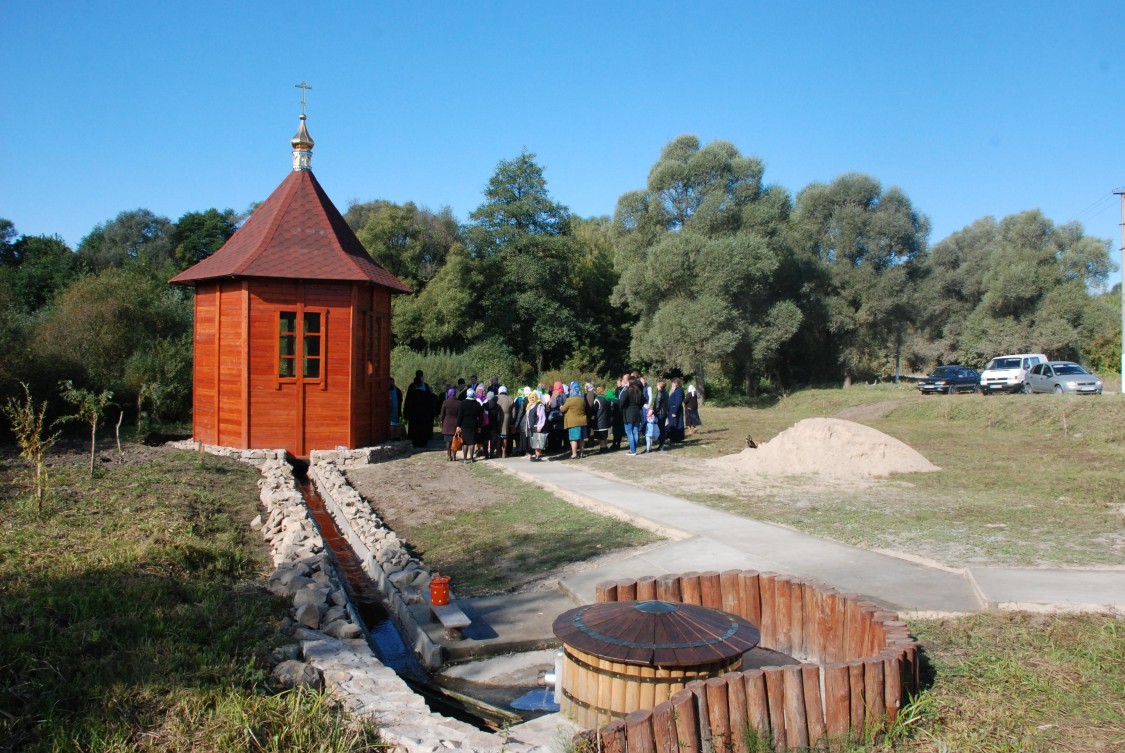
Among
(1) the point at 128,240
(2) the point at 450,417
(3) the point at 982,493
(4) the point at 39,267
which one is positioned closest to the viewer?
(3) the point at 982,493

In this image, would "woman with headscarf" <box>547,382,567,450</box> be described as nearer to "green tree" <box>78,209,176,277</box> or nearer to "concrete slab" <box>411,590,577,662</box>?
"concrete slab" <box>411,590,577,662</box>

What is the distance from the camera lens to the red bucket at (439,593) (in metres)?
6.82

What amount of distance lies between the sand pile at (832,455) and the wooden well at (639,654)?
34.8 feet

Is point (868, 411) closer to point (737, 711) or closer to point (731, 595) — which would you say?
point (731, 595)

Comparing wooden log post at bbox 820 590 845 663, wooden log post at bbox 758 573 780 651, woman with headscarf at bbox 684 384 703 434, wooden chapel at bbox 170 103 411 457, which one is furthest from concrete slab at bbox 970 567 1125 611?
woman with headscarf at bbox 684 384 703 434

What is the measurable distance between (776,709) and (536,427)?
505 inches

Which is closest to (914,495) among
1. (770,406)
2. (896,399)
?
(896,399)

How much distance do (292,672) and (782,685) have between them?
114 inches

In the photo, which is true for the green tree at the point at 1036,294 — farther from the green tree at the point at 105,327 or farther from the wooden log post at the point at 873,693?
the wooden log post at the point at 873,693

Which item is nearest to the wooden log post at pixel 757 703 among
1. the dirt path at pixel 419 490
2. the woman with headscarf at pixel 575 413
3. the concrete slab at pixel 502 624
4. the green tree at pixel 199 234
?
the concrete slab at pixel 502 624

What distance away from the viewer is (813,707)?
4215mm

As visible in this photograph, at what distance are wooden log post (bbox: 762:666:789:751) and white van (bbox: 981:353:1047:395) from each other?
35360 millimetres

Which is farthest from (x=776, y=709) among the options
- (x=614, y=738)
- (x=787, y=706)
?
(x=614, y=738)

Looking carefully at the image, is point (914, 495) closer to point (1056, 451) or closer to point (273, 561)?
point (1056, 451)
